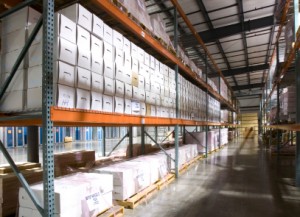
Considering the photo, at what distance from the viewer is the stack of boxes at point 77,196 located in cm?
236

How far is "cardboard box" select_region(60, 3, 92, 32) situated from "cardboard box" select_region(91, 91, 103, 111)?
0.76 meters

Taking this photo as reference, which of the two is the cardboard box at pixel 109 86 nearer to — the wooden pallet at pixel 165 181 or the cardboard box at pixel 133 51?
the cardboard box at pixel 133 51

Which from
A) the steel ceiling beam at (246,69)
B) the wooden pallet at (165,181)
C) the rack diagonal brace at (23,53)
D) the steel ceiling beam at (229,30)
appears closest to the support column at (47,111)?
the rack diagonal brace at (23,53)

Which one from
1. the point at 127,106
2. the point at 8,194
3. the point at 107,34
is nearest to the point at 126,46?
the point at 107,34

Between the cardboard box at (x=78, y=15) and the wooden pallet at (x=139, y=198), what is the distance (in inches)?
96.2

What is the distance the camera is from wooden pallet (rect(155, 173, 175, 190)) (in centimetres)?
472

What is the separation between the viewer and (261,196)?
4.39m

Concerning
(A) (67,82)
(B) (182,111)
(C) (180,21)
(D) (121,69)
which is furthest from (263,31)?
(A) (67,82)

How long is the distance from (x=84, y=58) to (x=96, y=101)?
0.52 meters

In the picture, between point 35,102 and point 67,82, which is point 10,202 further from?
point 67,82

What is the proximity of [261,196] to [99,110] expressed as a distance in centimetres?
341

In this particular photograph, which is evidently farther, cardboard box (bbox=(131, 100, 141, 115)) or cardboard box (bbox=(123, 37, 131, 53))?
cardboard box (bbox=(131, 100, 141, 115))

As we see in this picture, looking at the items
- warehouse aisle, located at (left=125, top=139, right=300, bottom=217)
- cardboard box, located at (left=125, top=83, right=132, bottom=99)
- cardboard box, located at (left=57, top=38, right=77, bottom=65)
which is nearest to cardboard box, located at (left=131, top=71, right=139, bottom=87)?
cardboard box, located at (left=125, top=83, right=132, bottom=99)

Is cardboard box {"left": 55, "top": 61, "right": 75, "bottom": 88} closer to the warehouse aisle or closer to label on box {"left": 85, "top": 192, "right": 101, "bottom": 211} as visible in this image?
label on box {"left": 85, "top": 192, "right": 101, "bottom": 211}
